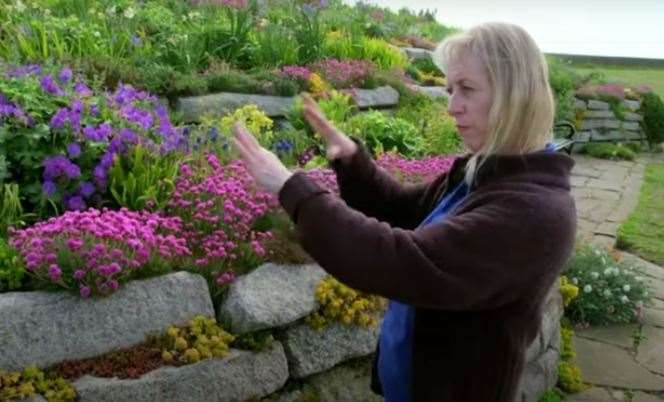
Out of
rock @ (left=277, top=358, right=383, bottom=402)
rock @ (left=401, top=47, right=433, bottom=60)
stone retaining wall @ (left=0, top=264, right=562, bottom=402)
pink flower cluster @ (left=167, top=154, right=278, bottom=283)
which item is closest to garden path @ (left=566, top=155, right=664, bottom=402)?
rock @ (left=277, top=358, right=383, bottom=402)

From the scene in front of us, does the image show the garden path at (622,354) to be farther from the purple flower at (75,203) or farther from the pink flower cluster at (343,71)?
the purple flower at (75,203)

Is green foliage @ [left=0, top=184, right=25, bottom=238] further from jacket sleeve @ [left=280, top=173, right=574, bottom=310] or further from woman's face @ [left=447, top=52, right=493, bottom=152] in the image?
woman's face @ [left=447, top=52, right=493, bottom=152]

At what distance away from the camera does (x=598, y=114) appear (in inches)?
448

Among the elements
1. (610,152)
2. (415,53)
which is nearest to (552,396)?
(415,53)

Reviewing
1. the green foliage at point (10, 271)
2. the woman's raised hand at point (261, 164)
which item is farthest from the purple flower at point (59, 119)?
the woman's raised hand at point (261, 164)

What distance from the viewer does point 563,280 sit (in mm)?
4586

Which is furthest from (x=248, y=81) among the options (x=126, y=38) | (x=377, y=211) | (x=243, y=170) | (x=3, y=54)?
(x=377, y=211)

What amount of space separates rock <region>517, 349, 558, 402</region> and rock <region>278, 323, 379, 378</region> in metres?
1.02

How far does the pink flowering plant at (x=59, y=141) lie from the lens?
3.07 metres

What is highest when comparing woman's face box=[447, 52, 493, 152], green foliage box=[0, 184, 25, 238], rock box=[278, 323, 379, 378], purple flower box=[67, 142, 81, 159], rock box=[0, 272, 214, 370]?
woman's face box=[447, 52, 493, 152]

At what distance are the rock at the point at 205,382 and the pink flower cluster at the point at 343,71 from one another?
3.86 m

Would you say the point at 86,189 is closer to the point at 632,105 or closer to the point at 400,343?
the point at 400,343

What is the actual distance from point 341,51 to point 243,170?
13.4 ft

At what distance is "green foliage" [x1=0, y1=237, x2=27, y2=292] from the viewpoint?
253 centimetres
